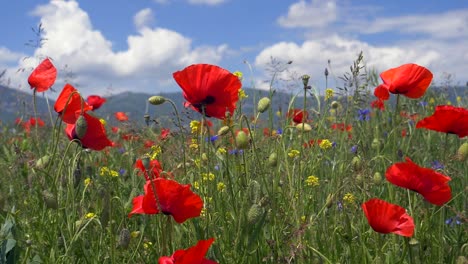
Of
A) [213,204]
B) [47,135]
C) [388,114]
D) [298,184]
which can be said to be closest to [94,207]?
[213,204]

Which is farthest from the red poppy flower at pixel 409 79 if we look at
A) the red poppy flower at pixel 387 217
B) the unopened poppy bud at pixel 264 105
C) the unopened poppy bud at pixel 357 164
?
the red poppy flower at pixel 387 217

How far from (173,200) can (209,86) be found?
0.34 meters

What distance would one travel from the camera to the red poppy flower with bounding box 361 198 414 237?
1483mm

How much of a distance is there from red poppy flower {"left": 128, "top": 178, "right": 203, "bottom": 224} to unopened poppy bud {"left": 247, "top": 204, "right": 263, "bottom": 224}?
5.9 inches

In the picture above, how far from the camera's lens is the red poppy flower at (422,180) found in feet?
5.32

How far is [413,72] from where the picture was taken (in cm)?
205

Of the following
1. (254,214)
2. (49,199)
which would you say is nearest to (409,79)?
(254,214)

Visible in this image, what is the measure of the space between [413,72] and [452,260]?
0.67 meters

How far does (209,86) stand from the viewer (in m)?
1.62

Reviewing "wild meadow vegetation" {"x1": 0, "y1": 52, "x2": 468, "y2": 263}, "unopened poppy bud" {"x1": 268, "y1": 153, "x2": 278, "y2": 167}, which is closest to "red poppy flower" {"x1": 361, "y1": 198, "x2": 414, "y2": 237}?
"wild meadow vegetation" {"x1": 0, "y1": 52, "x2": 468, "y2": 263}

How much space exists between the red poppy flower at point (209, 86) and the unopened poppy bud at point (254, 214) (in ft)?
0.99

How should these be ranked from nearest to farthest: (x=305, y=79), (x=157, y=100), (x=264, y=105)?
(x=157, y=100), (x=264, y=105), (x=305, y=79)

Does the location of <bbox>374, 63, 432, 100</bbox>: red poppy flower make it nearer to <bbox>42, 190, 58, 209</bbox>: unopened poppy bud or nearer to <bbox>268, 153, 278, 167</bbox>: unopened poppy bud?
<bbox>268, 153, 278, 167</bbox>: unopened poppy bud

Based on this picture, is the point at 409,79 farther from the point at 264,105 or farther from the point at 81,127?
the point at 81,127
